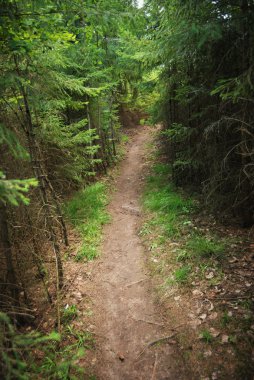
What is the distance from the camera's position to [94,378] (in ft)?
14.1

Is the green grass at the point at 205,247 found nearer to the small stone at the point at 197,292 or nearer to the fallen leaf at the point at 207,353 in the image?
the small stone at the point at 197,292

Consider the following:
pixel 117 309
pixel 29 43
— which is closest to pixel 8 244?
pixel 117 309

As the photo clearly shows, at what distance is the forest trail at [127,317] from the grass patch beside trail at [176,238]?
0.59 m

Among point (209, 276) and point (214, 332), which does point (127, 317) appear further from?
point (209, 276)

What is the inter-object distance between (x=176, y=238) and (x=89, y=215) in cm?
424

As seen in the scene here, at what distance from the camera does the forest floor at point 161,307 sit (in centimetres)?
429

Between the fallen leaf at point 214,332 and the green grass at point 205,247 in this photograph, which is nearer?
the fallen leaf at point 214,332

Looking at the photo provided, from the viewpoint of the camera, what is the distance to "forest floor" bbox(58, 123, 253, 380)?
14.1 ft

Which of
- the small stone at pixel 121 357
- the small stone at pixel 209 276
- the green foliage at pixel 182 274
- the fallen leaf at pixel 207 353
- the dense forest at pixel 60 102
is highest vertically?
the dense forest at pixel 60 102

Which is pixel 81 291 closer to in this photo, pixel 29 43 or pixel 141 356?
pixel 141 356

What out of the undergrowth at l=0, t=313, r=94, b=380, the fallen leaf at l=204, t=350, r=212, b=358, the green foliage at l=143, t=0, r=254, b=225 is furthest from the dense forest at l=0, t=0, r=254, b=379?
the fallen leaf at l=204, t=350, r=212, b=358

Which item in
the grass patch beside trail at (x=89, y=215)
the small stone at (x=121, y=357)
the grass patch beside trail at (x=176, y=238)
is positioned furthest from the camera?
the grass patch beside trail at (x=89, y=215)

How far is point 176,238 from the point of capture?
303 inches

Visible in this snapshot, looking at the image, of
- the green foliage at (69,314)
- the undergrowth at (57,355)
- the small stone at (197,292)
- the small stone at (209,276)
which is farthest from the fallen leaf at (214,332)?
the green foliage at (69,314)
